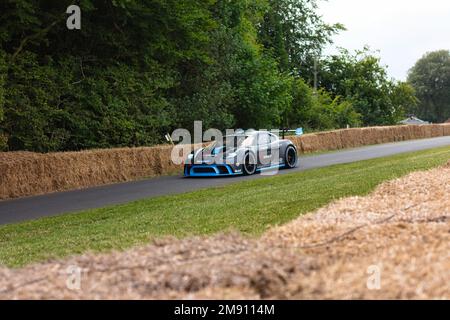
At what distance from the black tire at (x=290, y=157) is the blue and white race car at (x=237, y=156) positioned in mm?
365

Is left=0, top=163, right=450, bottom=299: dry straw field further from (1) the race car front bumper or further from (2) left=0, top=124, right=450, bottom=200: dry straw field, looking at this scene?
(1) the race car front bumper

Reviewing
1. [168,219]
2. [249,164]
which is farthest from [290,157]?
[168,219]

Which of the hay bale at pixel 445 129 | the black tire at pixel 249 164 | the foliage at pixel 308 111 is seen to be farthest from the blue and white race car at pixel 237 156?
the hay bale at pixel 445 129

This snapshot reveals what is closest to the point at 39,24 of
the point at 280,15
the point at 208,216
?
the point at 208,216

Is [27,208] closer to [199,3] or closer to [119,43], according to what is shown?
[119,43]

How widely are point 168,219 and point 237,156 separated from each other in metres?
8.99

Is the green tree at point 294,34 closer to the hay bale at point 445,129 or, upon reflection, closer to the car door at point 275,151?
the hay bale at point 445,129

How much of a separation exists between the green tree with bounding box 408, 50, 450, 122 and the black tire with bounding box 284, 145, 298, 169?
3772 inches

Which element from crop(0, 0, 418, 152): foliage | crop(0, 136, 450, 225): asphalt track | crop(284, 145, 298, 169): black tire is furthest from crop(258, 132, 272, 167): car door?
crop(0, 0, 418, 152): foliage

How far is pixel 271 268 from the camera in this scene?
3.33 metres

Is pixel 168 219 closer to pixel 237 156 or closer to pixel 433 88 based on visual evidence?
pixel 237 156

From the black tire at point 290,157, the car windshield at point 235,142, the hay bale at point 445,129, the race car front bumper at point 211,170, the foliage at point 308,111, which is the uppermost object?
the foliage at point 308,111

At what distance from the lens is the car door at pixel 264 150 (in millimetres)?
20620

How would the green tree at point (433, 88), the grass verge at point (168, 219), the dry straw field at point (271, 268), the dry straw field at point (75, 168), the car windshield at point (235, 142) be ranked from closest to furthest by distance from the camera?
the dry straw field at point (271, 268) < the grass verge at point (168, 219) < the dry straw field at point (75, 168) < the car windshield at point (235, 142) < the green tree at point (433, 88)
